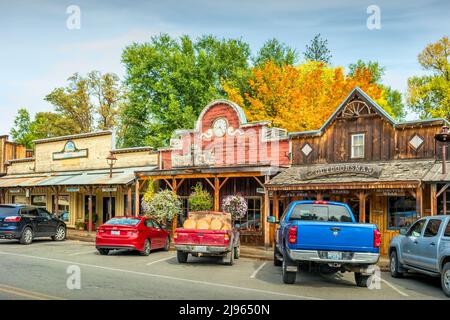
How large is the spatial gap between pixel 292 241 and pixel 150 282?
11.1ft

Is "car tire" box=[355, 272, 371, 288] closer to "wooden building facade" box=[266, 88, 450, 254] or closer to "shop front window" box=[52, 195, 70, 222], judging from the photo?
"wooden building facade" box=[266, 88, 450, 254]

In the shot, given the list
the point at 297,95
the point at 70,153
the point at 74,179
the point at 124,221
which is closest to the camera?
the point at 124,221

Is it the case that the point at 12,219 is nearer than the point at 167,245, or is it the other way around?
the point at 167,245

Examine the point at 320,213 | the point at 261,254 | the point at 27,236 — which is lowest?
the point at 261,254

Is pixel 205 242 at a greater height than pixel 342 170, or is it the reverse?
pixel 342 170

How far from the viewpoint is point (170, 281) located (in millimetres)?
11516

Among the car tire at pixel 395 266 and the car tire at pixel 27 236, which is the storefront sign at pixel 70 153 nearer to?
the car tire at pixel 27 236

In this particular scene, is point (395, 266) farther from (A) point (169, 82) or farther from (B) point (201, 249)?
(A) point (169, 82)

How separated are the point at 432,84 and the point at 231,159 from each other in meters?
25.6

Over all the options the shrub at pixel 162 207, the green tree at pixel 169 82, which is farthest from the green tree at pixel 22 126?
the shrub at pixel 162 207

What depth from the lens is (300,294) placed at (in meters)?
10.1

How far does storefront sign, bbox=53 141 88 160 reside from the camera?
3365 cm

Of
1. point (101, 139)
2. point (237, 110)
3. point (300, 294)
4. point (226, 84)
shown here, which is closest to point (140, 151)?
point (101, 139)

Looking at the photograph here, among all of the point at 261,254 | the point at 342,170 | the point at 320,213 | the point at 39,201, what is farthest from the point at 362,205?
the point at 39,201
